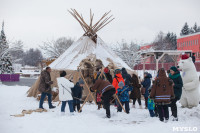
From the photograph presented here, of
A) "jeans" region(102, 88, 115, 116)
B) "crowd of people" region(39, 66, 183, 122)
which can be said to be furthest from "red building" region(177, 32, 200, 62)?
"jeans" region(102, 88, 115, 116)

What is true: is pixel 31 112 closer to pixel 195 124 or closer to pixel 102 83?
pixel 102 83

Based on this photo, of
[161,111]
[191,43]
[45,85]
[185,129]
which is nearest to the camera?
[185,129]

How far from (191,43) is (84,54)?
35702 mm

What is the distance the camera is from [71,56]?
35.6 ft

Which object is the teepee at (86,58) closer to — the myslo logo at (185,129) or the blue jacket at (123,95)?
the blue jacket at (123,95)

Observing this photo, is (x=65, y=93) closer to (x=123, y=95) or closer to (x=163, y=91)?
(x=123, y=95)

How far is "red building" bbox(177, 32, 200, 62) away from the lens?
3928cm

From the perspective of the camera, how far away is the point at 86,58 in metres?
10.4

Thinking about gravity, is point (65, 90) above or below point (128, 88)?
above

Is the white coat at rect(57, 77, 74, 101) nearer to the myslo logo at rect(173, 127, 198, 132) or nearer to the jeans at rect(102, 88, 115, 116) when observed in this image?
the jeans at rect(102, 88, 115, 116)

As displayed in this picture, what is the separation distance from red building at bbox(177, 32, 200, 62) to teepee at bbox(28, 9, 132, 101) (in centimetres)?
3030

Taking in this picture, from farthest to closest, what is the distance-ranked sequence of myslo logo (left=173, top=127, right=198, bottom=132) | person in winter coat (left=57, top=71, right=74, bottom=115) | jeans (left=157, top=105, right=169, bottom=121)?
person in winter coat (left=57, top=71, right=74, bottom=115)
jeans (left=157, top=105, right=169, bottom=121)
myslo logo (left=173, top=127, right=198, bottom=132)

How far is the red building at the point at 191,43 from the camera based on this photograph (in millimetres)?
Result: 39281

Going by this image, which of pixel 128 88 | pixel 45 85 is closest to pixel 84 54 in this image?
pixel 45 85
